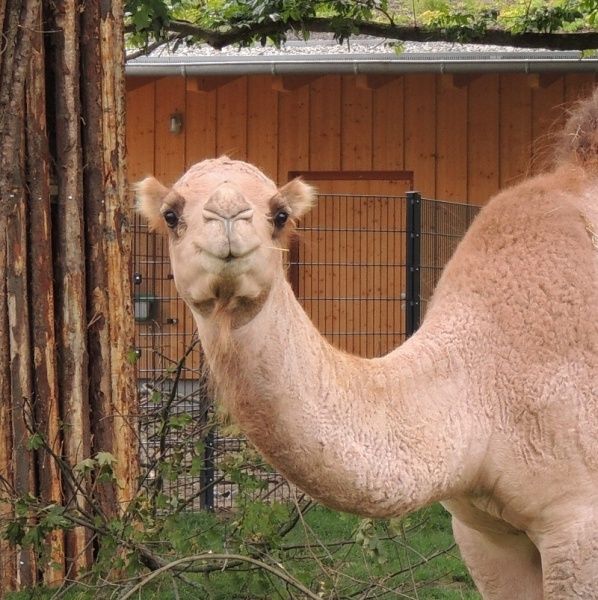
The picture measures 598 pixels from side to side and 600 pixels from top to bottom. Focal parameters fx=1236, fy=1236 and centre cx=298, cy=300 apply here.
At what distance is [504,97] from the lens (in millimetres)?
15828

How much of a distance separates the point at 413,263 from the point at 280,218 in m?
7.19

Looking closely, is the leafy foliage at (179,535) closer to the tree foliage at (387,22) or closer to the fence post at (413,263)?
the fence post at (413,263)

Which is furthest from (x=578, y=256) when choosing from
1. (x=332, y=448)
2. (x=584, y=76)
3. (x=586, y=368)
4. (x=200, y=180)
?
(x=584, y=76)

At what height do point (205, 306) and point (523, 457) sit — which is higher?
point (205, 306)

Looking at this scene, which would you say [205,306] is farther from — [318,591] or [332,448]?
[318,591]

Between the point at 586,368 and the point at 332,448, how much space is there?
1.11 metres

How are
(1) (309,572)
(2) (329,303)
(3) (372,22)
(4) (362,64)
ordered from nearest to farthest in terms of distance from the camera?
1. (1) (309,572)
2. (3) (372,22)
3. (2) (329,303)
4. (4) (362,64)

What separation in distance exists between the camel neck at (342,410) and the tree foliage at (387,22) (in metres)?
7.18

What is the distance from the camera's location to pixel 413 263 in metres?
10.9

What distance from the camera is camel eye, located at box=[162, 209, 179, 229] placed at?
370 centimetres

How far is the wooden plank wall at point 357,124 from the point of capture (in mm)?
15812

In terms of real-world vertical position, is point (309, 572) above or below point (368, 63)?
below

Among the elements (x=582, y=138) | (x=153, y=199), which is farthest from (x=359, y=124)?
(x=153, y=199)

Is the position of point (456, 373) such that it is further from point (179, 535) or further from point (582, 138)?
point (179, 535)
